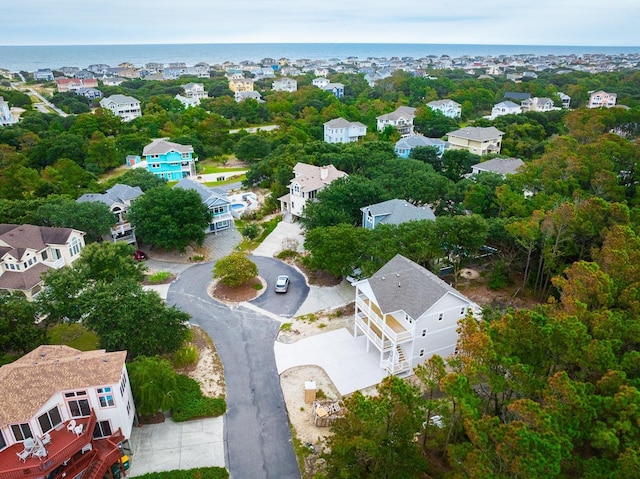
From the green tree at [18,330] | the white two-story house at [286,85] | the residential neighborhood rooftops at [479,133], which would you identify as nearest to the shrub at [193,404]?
the green tree at [18,330]

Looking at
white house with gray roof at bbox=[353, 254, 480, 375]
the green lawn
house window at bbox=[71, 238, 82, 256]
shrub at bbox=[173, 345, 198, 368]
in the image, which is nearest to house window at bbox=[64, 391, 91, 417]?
shrub at bbox=[173, 345, 198, 368]

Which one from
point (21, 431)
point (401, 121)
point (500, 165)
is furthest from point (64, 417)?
point (401, 121)

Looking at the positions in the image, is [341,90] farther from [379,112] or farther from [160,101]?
[160,101]

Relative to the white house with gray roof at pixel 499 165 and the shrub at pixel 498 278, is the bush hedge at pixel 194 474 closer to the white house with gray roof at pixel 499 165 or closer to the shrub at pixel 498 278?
the shrub at pixel 498 278

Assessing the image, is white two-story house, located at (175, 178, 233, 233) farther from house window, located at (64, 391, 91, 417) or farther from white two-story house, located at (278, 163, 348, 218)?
house window, located at (64, 391, 91, 417)

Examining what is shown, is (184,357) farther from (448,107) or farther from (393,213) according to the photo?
(448,107)

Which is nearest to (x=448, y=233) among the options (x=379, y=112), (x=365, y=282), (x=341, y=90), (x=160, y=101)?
(x=365, y=282)
